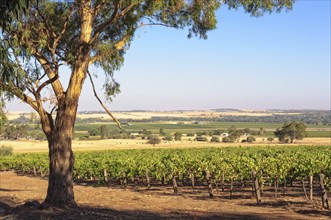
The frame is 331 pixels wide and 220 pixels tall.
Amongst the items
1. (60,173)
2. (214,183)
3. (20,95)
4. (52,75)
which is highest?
(52,75)

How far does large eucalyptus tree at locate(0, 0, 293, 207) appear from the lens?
11.9 metres

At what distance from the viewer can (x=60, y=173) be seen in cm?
1184

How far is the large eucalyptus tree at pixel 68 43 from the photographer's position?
11.9 m

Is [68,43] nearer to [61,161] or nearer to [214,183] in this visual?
[61,161]

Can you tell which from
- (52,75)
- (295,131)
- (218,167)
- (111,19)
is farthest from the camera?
(295,131)

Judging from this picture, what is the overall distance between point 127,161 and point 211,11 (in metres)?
18.7

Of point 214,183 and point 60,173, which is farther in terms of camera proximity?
point 214,183

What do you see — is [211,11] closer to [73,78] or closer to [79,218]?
[73,78]

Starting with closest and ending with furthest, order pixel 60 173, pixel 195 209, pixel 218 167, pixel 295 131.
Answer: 1. pixel 60 173
2. pixel 195 209
3. pixel 218 167
4. pixel 295 131

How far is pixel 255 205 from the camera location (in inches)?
719

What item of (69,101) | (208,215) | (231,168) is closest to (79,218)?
(69,101)

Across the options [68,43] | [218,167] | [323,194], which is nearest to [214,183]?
[218,167]

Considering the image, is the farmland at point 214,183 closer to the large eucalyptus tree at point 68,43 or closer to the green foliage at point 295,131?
the large eucalyptus tree at point 68,43

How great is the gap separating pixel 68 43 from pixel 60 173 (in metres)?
6.05
